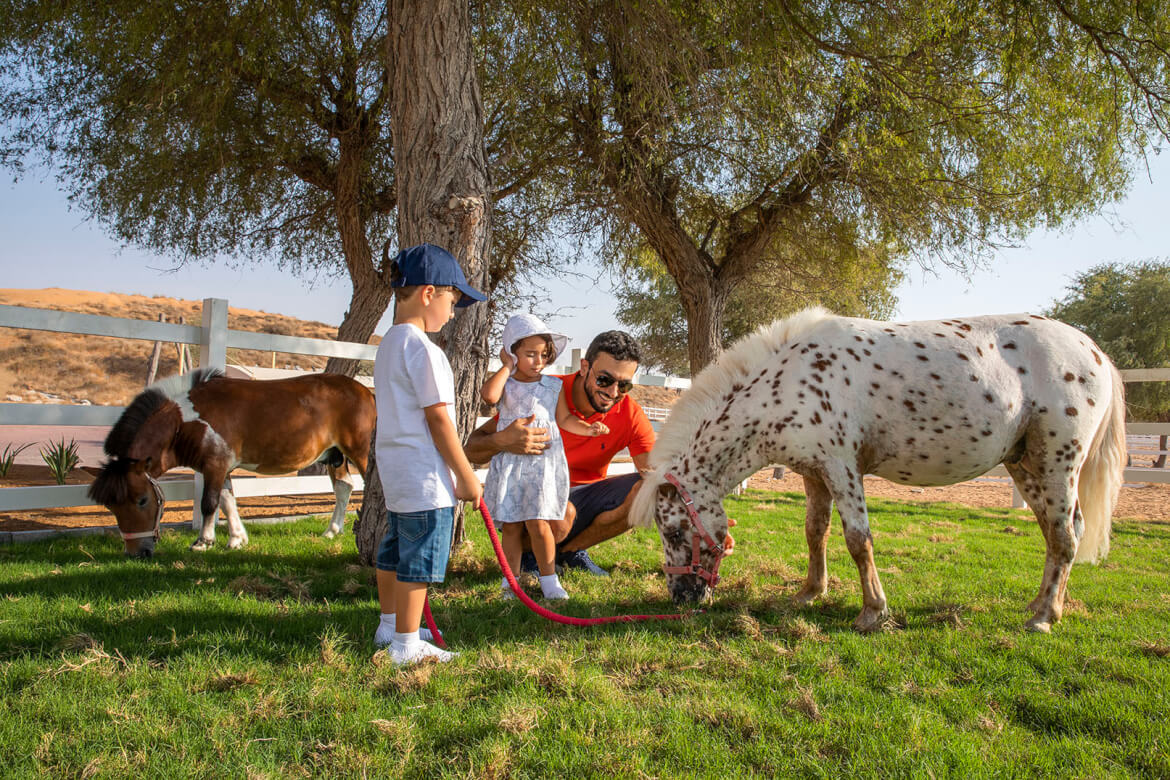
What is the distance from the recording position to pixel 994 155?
8523mm

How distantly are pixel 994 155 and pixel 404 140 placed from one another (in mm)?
7344

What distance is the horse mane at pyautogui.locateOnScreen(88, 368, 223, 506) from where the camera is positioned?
4629 mm

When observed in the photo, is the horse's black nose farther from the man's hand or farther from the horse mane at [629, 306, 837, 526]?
the man's hand

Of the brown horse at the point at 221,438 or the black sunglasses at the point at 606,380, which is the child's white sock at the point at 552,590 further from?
the brown horse at the point at 221,438

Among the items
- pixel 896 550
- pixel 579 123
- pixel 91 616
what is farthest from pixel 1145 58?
pixel 91 616

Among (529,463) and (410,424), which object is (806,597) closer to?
(529,463)

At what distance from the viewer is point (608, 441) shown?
4812 millimetres

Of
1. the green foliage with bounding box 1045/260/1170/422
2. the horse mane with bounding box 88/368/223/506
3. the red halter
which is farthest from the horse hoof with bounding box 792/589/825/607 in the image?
the green foliage with bounding box 1045/260/1170/422

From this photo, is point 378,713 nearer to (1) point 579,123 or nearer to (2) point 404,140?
(2) point 404,140

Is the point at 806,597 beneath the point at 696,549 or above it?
beneath

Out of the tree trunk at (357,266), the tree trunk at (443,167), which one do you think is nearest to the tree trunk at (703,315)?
the tree trunk at (357,266)

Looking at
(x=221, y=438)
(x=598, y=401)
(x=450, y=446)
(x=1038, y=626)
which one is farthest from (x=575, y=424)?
(x=221, y=438)

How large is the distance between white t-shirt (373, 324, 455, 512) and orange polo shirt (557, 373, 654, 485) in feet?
→ 5.81

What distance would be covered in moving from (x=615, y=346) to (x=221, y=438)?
3.18 meters
